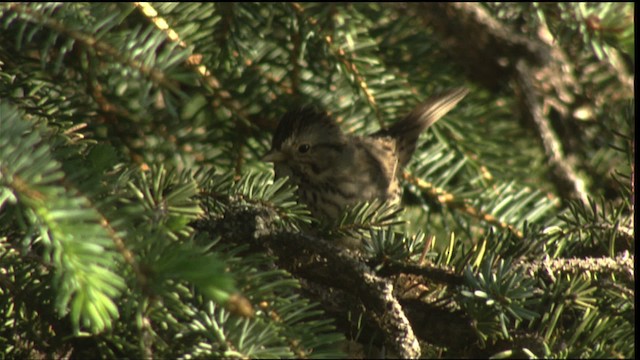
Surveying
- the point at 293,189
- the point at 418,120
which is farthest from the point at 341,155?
the point at 293,189

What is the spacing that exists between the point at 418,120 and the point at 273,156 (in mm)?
479

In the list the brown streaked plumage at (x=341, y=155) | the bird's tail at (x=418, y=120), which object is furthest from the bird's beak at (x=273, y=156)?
the bird's tail at (x=418, y=120)

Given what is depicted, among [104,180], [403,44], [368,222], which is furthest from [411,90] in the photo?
[104,180]

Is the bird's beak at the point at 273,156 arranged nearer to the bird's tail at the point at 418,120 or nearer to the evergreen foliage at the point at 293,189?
the evergreen foliage at the point at 293,189

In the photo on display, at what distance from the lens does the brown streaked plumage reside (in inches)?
105

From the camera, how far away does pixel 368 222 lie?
70.2 inches

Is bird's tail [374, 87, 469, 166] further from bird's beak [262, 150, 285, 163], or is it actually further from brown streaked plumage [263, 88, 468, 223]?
bird's beak [262, 150, 285, 163]

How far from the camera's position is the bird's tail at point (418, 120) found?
267 cm

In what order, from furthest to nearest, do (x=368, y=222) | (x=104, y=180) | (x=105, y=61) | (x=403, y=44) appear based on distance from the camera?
1. (x=403, y=44)
2. (x=105, y=61)
3. (x=368, y=222)
4. (x=104, y=180)

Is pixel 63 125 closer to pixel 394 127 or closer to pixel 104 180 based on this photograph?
pixel 104 180

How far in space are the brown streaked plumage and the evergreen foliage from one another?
7 centimetres

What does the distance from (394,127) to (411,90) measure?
17 centimetres

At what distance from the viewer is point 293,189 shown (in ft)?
5.75

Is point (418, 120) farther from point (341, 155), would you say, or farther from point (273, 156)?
point (273, 156)
